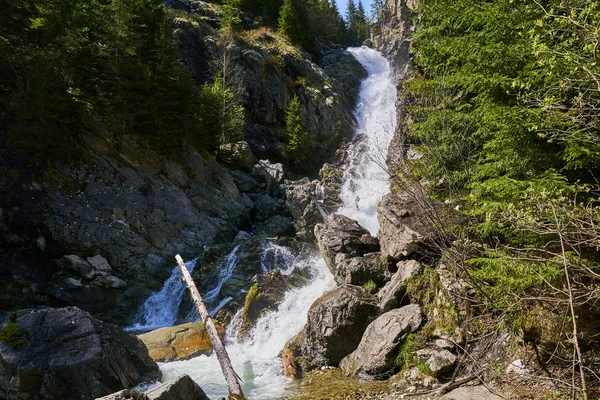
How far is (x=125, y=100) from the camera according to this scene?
20281mm

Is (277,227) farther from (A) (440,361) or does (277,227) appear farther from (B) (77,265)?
(A) (440,361)

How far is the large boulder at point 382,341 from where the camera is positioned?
29.4ft

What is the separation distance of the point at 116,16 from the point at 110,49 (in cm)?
201

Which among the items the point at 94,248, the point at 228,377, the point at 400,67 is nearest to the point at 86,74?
the point at 94,248

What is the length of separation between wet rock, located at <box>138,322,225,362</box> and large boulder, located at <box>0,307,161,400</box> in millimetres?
2123

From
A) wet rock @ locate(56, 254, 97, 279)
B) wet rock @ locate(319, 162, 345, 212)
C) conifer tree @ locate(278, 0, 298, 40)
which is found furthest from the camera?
conifer tree @ locate(278, 0, 298, 40)

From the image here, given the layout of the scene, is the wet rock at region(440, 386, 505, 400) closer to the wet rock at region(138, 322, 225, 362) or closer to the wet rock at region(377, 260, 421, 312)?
the wet rock at region(377, 260, 421, 312)

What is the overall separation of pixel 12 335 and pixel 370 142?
2903 centimetres

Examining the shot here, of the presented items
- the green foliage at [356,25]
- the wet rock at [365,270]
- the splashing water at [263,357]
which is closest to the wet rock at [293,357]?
the splashing water at [263,357]

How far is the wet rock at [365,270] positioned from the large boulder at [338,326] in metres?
0.78

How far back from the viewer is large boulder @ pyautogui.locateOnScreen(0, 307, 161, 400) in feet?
27.9

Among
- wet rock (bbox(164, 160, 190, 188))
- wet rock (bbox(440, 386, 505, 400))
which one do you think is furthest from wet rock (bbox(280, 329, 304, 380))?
wet rock (bbox(164, 160, 190, 188))

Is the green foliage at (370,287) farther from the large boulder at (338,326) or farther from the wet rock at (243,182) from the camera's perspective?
the wet rock at (243,182)

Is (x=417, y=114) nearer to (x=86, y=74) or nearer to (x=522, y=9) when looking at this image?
(x=522, y=9)
